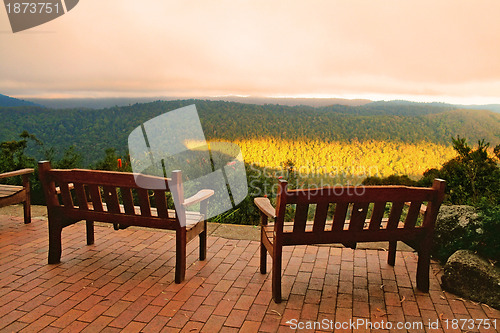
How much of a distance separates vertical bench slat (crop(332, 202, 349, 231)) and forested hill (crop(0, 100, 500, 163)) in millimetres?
4987

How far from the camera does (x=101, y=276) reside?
10.2 feet

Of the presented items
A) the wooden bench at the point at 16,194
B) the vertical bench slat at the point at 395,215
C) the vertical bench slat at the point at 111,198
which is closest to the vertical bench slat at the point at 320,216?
the vertical bench slat at the point at 395,215

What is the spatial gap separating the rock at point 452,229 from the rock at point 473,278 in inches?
12.3

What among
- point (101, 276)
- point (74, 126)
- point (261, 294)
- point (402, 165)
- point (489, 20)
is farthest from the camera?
point (74, 126)

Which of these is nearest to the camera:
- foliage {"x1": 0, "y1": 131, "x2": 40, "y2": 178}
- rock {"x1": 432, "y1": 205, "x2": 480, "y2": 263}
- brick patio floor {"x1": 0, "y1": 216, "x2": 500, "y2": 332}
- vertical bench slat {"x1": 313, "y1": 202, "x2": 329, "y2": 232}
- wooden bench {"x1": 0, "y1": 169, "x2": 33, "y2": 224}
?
brick patio floor {"x1": 0, "y1": 216, "x2": 500, "y2": 332}

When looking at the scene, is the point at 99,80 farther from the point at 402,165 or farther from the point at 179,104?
the point at 402,165

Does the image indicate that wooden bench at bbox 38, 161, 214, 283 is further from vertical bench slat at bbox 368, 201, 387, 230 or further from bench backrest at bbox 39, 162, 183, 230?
vertical bench slat at bbox 368, 201, 387, 230

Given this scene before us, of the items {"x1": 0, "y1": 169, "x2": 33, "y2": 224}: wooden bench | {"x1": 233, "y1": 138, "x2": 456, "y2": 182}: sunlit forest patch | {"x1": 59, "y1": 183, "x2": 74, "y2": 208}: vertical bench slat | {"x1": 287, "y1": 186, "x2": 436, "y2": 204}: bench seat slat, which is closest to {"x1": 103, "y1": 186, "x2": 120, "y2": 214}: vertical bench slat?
{"x1": 59, "y1": 183, "x2": 74, "y2": 208}: vertical bench slat

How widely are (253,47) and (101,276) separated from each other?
215 inches

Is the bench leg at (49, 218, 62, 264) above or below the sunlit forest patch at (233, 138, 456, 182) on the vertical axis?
below

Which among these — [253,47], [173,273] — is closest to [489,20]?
[253,47]

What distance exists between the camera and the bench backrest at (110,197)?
9.67ft

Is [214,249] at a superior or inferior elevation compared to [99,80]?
inferior

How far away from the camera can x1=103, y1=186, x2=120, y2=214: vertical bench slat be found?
3100 mm
